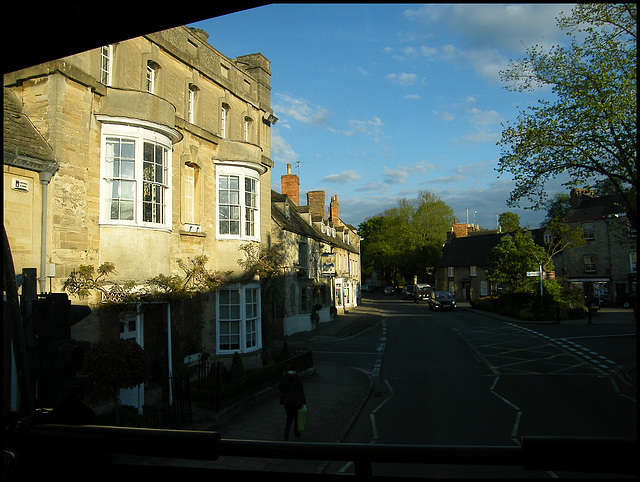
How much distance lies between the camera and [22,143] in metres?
8.82

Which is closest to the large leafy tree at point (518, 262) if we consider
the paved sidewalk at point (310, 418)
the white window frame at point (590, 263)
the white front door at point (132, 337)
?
the white window frame at point (590, 263)

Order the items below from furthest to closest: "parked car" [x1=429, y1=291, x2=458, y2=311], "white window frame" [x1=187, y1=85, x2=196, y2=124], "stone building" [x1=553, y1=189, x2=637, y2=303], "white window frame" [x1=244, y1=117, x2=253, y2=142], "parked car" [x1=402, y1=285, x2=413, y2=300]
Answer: "parked car" [x1=402, y1=285, x2=413, y2=300] → "stone building" [x1=553, y1=189, x2=637, y2=303] → "parked car" [x1=429, y1=291, x2=458, y2=311] → "white window frame" [x1=244, y1=117, x2=253, y2=142] → "white window frame" [x1=187, y1=85, x2=196, y2=124]

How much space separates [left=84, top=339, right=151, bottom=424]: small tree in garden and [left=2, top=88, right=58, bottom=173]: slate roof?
3897 mm

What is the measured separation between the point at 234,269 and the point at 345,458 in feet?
45.5

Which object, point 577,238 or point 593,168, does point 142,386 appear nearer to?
point 593,168

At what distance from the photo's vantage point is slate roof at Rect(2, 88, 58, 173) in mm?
8531

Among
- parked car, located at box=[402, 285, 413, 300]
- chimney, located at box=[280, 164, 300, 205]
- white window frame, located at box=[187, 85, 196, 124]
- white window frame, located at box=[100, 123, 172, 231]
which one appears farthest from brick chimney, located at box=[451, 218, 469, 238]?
white window frame, located at box=[100, 123, 172, 231]

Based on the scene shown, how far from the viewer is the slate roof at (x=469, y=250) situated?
2405 inches

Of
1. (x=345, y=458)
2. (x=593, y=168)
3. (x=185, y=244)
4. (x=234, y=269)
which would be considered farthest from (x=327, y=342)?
(x=345, y=458)

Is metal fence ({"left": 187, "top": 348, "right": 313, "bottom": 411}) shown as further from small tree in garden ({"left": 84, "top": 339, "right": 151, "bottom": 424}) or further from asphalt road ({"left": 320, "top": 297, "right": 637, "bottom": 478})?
asphalt road ({"left": 320, "top": 297, "right": 637, "bottom": 478})

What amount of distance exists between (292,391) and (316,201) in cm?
3687

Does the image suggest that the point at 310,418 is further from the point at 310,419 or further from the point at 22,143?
the point at 22,143

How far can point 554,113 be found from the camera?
15.6 m

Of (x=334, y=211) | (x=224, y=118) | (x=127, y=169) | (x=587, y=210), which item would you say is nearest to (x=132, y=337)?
(x=127, y=169)
